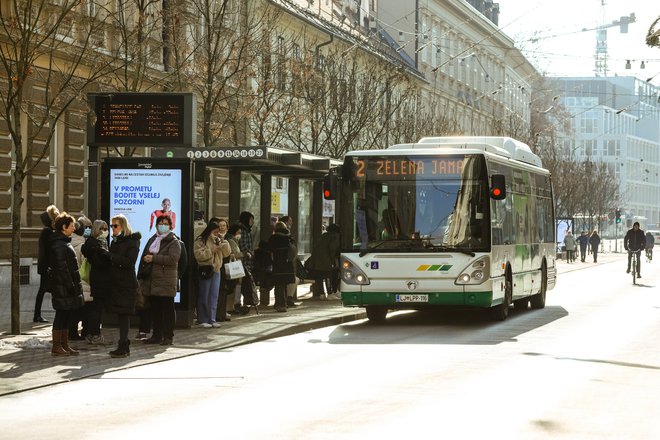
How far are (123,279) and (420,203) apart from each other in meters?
6.36

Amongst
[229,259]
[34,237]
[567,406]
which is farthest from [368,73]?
[567,406]

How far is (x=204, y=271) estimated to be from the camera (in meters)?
18.9

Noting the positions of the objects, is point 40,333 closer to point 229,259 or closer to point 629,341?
point 229,259

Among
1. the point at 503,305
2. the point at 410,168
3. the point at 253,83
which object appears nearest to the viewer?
the point at 410,168

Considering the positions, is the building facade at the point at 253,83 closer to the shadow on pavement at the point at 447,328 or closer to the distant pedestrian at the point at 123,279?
the distant pedestrian at the point at 123,279

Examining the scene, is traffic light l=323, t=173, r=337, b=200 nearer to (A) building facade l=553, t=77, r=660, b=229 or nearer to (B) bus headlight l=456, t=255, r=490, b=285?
(B) bus headlight l=456, t=255, r=490, b=285

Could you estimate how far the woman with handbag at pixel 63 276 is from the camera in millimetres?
14969

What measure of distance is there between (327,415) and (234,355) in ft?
18.1

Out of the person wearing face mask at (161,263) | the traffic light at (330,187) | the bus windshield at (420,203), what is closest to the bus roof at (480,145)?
the bus windshield at (420,203)

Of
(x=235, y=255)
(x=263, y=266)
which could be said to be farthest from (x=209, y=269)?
(x=263, y=266)

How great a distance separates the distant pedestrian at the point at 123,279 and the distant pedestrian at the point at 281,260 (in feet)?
24.4

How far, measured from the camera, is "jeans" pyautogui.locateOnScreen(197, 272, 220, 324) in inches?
750

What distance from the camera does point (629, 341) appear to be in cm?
1838

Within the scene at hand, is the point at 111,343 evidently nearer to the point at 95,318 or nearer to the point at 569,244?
the point at 95,318
